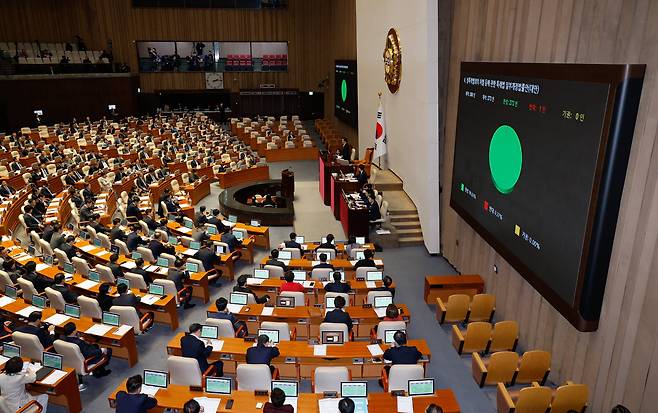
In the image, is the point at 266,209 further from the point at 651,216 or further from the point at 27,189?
the point at 651,216

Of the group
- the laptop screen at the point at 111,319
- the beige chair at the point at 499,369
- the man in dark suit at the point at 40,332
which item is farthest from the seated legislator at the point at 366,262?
the man in dark suit at the point at 40,332

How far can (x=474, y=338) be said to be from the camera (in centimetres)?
889

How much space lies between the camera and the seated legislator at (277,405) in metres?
6.11

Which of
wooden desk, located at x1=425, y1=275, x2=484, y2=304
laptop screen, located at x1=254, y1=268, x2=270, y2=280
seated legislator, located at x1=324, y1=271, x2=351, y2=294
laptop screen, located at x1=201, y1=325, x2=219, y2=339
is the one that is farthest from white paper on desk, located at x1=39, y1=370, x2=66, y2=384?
wooden desk, located at x1=425, y1=275, x2=484, y2=304

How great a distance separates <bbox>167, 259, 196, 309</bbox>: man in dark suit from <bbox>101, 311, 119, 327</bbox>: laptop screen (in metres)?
1.93

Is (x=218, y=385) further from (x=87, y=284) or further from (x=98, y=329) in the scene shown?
(x=87, y=284)

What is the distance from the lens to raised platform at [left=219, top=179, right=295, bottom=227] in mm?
16609

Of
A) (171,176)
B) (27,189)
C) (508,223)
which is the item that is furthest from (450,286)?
(27,189)

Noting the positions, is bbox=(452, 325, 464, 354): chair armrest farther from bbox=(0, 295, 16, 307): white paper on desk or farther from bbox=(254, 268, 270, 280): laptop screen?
bbox=(0, 295, 16, 307): white paper on desk

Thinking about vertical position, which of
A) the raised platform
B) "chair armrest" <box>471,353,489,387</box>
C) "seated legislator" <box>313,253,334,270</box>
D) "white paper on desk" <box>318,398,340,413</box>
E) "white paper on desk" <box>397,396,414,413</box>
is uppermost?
"white paper on desk" <box>318,398,340,413</box>

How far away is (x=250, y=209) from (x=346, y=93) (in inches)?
521

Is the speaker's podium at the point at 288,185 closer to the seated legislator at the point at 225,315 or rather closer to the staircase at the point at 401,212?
the staircase at the point at 401,212

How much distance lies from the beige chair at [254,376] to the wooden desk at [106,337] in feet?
8.50

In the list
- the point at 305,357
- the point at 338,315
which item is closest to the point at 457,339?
the point at 338,315
